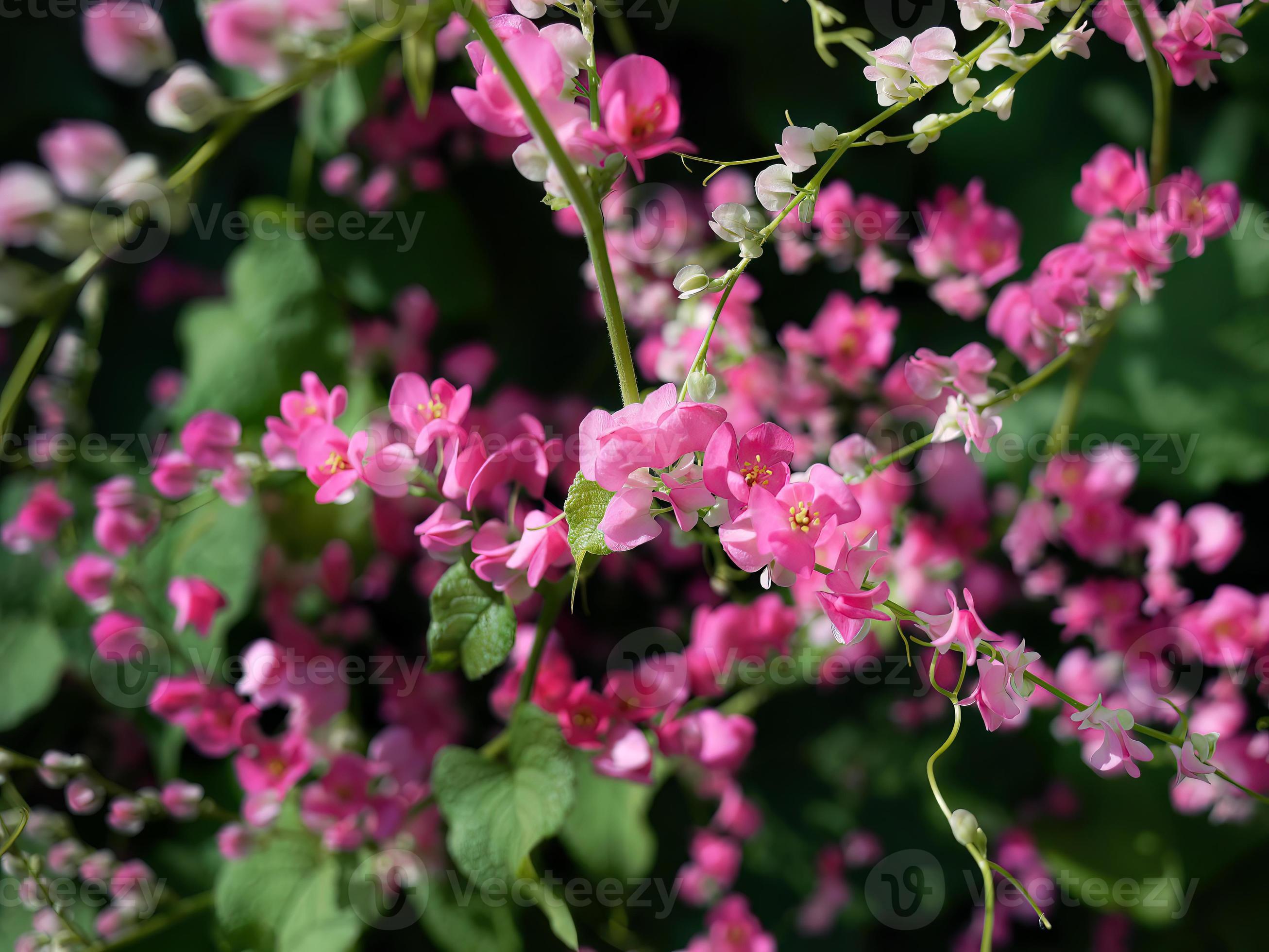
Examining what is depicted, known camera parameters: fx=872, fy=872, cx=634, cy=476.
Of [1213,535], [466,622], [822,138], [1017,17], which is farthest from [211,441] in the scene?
[1213,535]

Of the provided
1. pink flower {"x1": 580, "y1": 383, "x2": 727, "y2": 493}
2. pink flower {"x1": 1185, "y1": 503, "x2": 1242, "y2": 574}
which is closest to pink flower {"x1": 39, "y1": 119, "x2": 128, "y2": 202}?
pink flower {"x1": 580, "y1": 383, "x2": 727, "y2": 493}

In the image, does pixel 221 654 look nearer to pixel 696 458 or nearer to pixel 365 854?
pixel 365 854

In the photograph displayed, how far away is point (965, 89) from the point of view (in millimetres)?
463

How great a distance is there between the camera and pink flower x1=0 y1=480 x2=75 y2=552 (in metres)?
0.83

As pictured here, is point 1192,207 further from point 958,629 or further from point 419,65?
point 419,65

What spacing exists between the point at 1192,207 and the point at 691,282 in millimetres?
400

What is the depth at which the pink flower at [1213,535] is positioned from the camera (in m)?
0.77

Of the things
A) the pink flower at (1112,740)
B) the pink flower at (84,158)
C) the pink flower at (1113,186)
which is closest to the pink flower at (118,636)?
the pink flower at (84,158)

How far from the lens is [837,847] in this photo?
3.17 feet

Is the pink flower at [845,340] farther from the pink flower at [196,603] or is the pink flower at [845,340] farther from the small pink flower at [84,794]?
the small pink flower at [84,794]

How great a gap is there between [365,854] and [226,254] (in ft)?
2.75

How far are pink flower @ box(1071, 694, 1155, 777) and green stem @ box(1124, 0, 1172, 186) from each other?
378mm

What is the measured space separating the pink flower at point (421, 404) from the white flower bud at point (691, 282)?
13 centimetres

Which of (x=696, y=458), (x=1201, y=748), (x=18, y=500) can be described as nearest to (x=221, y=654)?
(x=18, y=500)
